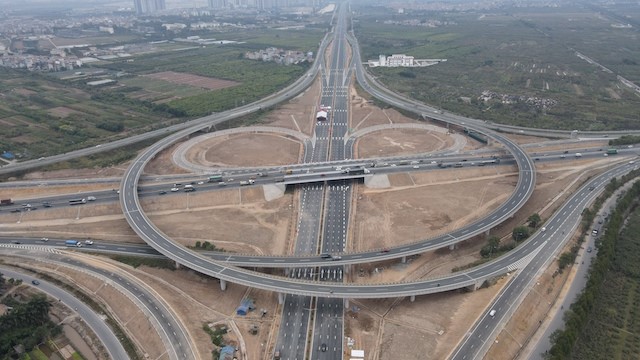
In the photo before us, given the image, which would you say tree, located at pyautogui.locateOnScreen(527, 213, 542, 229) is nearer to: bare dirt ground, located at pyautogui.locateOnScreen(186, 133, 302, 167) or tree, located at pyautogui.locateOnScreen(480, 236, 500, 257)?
tree, located at pyautogui.locateOnScreen(480, 236, 500, 257)

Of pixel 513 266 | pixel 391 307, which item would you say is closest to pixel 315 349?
pixel 391 307

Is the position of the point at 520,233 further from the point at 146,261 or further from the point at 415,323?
the point at 146,261

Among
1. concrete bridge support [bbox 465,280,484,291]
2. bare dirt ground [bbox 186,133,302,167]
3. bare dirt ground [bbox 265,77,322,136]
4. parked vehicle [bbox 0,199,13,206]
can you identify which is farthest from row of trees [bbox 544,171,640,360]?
parked vehicle [bbox 0,199,13,206]

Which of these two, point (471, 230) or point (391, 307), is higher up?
point (471, 230)

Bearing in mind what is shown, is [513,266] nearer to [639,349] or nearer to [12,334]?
[639,349]

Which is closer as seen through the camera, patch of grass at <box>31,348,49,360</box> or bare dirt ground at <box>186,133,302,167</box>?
patch of grass at <box>31,348,49,360</box>

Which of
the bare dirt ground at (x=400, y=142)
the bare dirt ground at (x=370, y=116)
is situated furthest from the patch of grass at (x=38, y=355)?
the bare dirt ground at (x=370, y=116)
